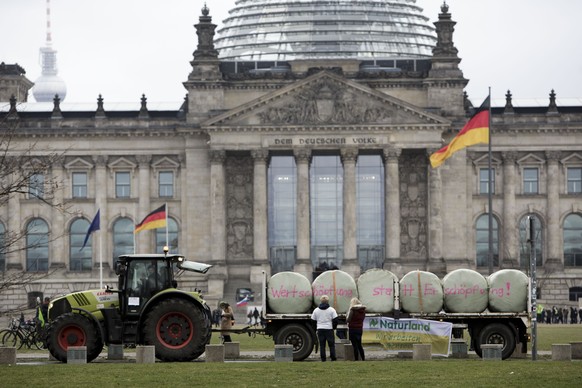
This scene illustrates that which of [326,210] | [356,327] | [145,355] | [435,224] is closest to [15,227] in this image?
[326,210]

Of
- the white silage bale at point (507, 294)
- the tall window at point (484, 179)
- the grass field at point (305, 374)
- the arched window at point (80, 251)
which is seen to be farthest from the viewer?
the arched window at point (80, 251)

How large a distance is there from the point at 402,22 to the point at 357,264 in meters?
33.1

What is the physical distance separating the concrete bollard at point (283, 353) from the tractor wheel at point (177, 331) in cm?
231

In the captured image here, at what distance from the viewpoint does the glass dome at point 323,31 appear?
478 feet

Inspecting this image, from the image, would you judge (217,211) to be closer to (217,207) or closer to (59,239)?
(217,207)

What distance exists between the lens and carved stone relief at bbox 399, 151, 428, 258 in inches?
4995

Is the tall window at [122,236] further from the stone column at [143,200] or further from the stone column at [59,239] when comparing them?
the stone column at [59,239]

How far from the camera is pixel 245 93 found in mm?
127000

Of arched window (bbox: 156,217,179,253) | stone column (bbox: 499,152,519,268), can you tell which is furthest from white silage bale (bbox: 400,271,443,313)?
arched window (bbox: 156,217,179,253)

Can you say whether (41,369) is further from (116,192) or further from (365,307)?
(116,192)

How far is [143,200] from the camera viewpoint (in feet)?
419

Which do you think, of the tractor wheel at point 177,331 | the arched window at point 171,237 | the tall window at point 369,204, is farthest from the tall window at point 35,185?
the tall window at point 369,204

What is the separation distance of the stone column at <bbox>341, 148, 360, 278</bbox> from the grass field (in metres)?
70.4

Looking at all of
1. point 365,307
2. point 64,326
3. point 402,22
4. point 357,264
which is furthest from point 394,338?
point 402,22
